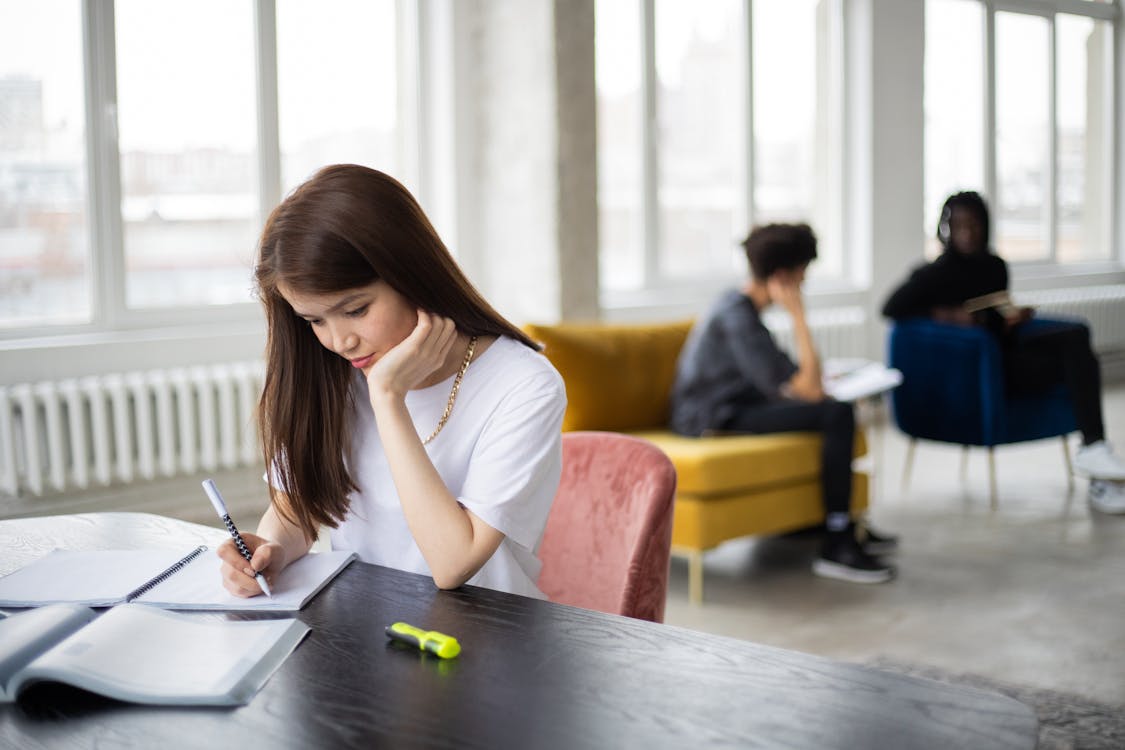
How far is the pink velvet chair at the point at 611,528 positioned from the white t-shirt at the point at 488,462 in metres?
0.08

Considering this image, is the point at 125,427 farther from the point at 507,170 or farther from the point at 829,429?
the point at 829,429

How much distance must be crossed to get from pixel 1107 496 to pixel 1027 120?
14.9 ft

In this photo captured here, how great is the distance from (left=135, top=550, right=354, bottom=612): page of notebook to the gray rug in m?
1.40

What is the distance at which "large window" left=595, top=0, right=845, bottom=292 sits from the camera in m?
6.09

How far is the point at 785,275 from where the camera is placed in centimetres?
405

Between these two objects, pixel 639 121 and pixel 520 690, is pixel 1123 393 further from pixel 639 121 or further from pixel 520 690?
pixel 520 690

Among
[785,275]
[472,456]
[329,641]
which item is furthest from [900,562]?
[329,641]

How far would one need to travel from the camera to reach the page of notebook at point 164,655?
1.05 m

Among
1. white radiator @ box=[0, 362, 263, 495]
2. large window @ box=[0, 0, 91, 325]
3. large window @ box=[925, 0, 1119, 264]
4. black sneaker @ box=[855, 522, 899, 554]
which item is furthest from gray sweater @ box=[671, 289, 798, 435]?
large window @ box=[925, 0, 1119, 264]

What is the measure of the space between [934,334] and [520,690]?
13.6 feet

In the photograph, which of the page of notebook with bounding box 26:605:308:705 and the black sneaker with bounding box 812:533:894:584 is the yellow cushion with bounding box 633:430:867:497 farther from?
the page of notebook with bounding box 26:605:308:705

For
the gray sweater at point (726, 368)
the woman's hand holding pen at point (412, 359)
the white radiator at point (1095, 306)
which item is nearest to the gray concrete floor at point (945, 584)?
the gray sweater at point (726, 368)

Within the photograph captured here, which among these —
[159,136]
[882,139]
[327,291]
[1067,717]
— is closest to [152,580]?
[327,291]

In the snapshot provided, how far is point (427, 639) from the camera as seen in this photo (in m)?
1.17
